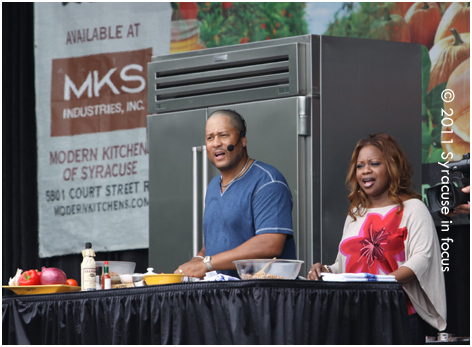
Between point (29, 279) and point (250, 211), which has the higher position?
point (250, 211)

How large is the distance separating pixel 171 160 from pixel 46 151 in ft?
5.65

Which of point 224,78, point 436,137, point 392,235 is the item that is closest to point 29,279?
point 392,235

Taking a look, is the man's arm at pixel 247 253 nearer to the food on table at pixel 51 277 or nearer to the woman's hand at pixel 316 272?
the woman's hand at pixel 316 272

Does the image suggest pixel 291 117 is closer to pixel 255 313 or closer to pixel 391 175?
pixel 391 175

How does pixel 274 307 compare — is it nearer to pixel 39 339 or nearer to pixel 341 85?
pixel 39 339

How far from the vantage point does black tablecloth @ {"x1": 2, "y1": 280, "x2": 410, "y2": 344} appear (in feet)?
8.85

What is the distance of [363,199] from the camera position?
134 inches

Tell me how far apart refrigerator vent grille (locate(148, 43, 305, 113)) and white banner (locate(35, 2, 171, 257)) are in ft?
3.25

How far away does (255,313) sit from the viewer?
8.85ft

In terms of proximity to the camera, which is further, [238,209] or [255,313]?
[238,209]

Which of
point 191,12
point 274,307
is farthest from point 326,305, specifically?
point 191,12

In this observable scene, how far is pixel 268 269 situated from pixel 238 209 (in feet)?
2.34

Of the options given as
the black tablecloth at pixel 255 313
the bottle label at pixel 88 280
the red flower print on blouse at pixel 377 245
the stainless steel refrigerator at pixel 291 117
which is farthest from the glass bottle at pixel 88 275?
the stainless steel refrigerator at pixel 291 117

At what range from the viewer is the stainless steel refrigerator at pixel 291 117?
4195 millimetres
